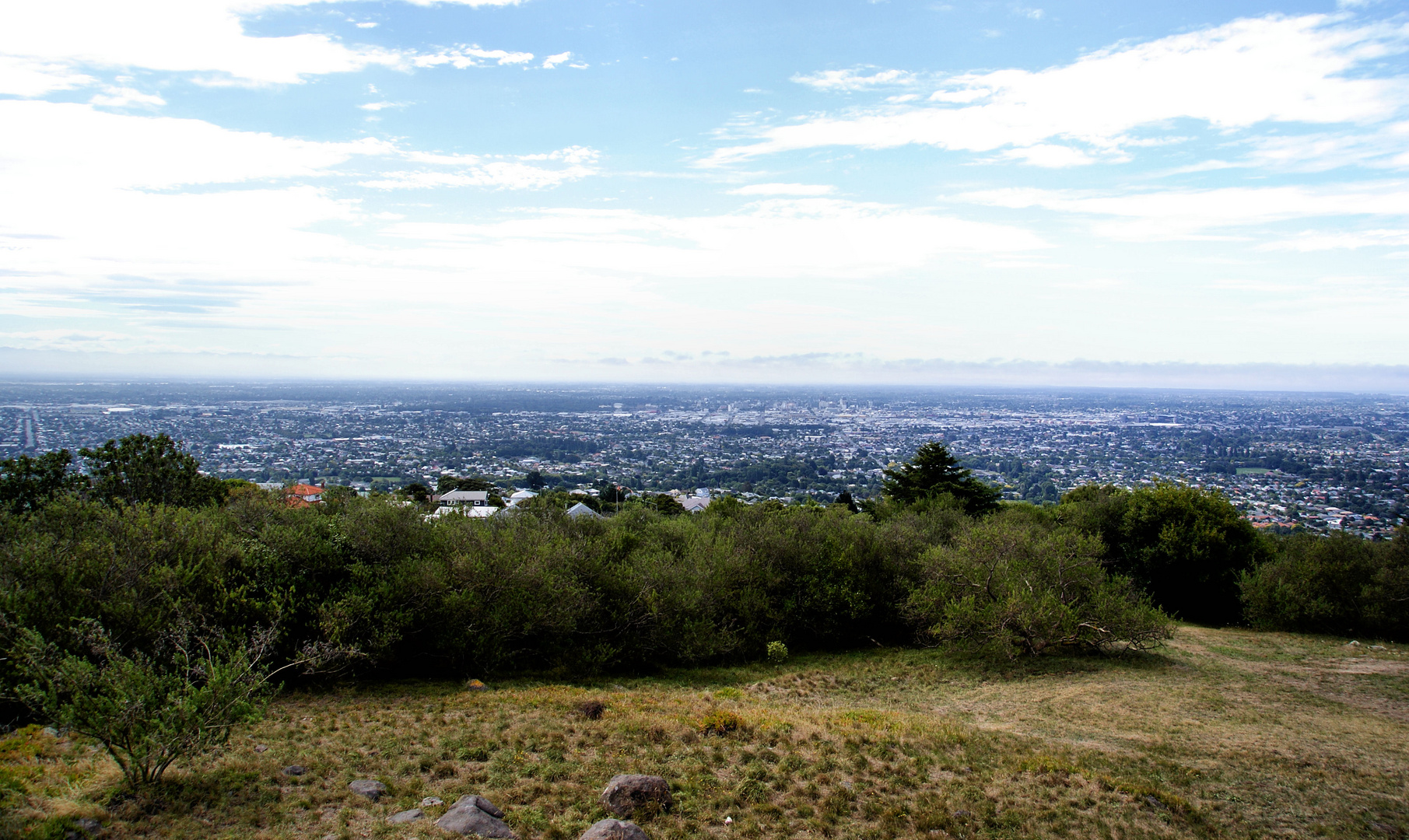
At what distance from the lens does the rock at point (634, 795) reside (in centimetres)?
1027

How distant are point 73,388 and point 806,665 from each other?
555 feet

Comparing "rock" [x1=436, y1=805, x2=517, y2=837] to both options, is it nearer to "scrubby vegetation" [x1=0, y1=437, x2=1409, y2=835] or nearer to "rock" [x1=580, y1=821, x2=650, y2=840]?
"rock" [x1=580, y1=821, x2=650, y2=840]

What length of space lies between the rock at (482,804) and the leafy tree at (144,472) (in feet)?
63.7

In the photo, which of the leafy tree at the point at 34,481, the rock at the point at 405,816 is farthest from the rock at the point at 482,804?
the leafy tree at the point at 34,481

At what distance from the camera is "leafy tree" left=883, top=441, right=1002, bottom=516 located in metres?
44.8

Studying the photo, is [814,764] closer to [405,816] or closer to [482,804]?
[482,804]

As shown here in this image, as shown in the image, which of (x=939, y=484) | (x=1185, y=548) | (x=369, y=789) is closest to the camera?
(x=369, y=789)

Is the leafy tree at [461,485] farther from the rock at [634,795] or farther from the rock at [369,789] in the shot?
the rock at [634,795]

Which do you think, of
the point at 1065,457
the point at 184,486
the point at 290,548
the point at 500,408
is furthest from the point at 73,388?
the point at 1065,457

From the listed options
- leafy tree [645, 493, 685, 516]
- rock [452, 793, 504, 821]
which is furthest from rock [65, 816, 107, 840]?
leafy tree [645, 493, 685, 516]

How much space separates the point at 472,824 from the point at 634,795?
2377 mm

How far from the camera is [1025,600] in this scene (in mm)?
21531

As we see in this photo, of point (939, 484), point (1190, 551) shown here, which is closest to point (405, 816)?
point (1190, 551)

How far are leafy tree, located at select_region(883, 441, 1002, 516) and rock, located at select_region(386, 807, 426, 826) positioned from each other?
125 ft
